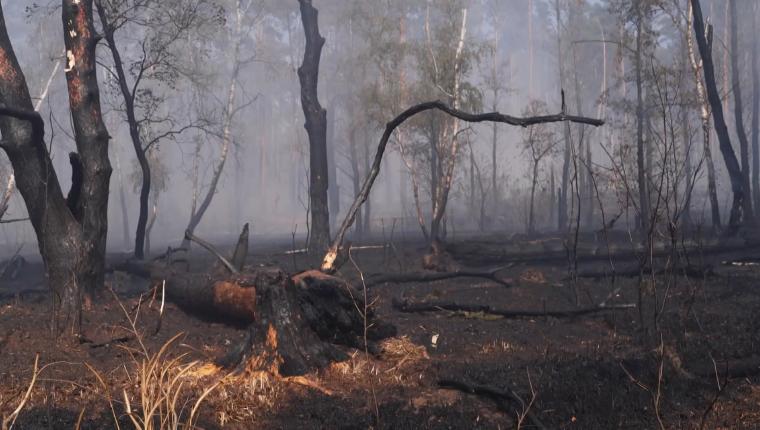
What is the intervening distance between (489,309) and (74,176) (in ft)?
21.7

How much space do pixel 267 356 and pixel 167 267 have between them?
21.1ft

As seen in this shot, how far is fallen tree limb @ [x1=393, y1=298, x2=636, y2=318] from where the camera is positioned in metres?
9.03

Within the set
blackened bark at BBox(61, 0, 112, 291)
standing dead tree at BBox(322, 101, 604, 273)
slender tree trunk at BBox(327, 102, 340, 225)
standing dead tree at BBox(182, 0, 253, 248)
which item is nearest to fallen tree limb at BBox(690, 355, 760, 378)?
standing dead tree at BBox(322, 101, 604, 273)

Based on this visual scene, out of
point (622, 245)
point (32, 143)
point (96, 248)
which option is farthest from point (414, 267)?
point (32, 143)

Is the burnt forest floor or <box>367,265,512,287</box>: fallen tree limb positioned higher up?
<box>367,265,512,287</box>: fallen tree limb

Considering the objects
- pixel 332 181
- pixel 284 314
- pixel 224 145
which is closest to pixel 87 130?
pixel 284 314

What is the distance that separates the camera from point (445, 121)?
90.3 ft

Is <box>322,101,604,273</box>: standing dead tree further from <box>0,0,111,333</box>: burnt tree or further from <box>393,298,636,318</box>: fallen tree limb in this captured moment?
<box>0,0,111,333</box>: burnt tree

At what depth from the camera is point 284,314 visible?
258 inches

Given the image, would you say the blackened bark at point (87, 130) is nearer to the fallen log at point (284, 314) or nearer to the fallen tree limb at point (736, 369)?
the fallen log at point (284, 314)

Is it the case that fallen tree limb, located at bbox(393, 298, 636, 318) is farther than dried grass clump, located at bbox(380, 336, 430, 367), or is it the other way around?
fallen tree limb, located at bbox(393, 298, 636, 318)

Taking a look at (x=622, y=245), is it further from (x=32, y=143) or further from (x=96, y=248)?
(x=32, y=143)

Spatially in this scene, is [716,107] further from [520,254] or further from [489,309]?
[489,309]

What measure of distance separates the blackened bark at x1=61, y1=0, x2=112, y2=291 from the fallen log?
150cm
